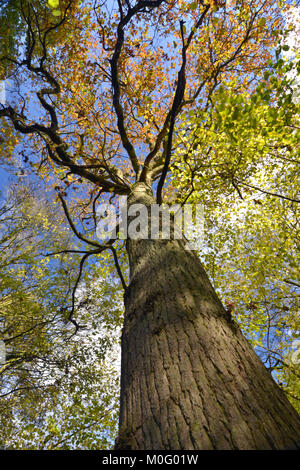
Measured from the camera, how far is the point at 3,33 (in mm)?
5676

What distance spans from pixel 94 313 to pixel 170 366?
8.11 meters

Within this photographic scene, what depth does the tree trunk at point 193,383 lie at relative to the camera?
92 cm

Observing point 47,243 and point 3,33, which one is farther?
point 47,243

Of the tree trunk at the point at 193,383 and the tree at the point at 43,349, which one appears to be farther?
the tree at the point at 43,349

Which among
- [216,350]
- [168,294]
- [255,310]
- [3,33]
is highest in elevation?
[3,33]

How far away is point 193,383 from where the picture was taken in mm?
1124

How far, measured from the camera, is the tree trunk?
3.03ft

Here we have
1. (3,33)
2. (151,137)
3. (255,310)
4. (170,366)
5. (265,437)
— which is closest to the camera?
(265,437)

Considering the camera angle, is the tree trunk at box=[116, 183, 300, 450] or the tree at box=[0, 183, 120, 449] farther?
the tree at box=[0, 183, 120, 449]

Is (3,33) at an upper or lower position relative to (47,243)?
upper

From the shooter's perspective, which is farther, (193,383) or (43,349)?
(43,349)

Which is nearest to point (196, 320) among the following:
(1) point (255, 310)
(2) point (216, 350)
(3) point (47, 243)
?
(2) point (216, 350)

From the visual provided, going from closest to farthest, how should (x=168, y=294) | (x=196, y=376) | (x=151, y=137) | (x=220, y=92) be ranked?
(x=196, y=376), (x=168, y=294), (x=220, y=92), (x=151, y=137)
